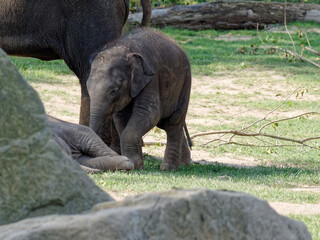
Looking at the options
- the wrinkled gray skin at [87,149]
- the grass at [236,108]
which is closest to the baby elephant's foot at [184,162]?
the grass at [236,108]

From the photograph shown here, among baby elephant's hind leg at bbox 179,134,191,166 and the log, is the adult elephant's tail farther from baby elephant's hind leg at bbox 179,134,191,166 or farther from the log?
the log

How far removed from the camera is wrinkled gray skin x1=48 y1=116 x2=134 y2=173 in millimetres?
7102

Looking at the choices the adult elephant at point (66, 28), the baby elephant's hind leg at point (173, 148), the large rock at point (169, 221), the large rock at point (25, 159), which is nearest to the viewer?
the large rock at point (169, 221)

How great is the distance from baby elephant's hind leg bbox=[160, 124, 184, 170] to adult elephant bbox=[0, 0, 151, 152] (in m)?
0.79

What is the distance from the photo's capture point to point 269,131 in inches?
457

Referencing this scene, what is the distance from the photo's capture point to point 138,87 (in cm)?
756

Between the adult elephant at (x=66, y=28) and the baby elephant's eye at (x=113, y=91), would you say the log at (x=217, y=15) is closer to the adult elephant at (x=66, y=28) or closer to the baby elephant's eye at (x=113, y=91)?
the adult elephant at (x=66, y=28)

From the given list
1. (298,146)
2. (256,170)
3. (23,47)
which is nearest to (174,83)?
(256,170)

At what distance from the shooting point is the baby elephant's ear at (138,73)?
24.7ft

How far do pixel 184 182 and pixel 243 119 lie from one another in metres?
6.06

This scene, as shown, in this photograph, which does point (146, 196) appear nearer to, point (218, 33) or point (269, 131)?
point (269, 131)

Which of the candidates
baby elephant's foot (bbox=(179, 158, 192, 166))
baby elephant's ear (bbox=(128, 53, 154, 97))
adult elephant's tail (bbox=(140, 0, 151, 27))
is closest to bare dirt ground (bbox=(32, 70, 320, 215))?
baby elephant's foot (bbox=(179, 158, 192, 166))

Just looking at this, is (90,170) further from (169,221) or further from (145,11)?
(169,221)

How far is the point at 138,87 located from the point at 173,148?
0.97 m
